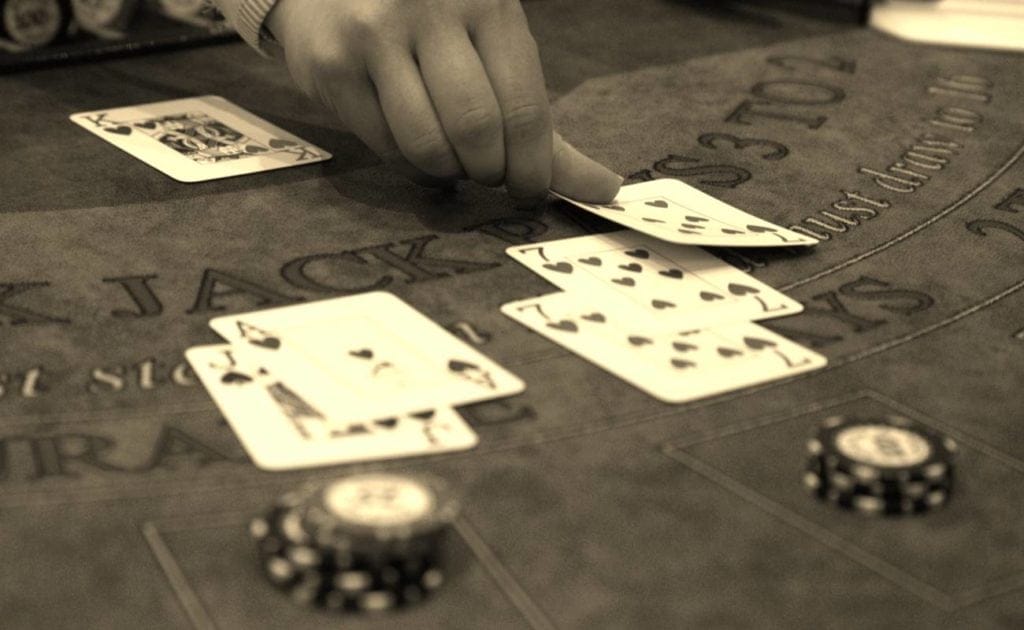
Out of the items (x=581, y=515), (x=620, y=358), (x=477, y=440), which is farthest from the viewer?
(x=620, y=358)

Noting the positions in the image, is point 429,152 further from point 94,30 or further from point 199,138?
point 94,30

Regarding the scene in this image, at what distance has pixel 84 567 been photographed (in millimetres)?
1381

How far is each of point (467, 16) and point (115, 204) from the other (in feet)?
2.24

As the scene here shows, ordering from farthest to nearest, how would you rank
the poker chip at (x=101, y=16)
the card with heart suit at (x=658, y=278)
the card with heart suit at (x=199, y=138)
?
the poker chip at (x=101, y=16) < the card with heart suit at (x=199, y=138) < the card with heart suit at (x=658, y=278)

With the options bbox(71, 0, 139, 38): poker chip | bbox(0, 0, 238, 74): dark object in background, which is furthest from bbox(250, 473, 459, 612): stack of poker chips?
bbox(71, 0, 139, 38): poker chip

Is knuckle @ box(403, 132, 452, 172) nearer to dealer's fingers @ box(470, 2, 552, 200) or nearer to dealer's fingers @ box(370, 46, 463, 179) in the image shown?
dealer's fingers @ box(370, 46, 463, 179)

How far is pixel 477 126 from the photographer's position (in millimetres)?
2264

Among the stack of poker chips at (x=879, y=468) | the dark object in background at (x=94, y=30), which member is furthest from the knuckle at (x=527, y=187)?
the dark object in background at (x=94, y=30)

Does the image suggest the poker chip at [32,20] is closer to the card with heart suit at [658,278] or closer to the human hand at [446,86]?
the human hand at [446,86]

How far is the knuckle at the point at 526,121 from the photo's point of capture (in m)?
2.29

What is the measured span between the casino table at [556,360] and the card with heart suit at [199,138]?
0.16 ft

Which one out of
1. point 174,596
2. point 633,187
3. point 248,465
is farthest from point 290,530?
point 633,187

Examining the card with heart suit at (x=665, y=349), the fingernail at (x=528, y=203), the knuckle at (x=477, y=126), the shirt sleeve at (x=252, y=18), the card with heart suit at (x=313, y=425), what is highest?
the shirt sleeve at (x=252, y=18)

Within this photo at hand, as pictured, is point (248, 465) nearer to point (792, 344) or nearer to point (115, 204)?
point (792, 344)
